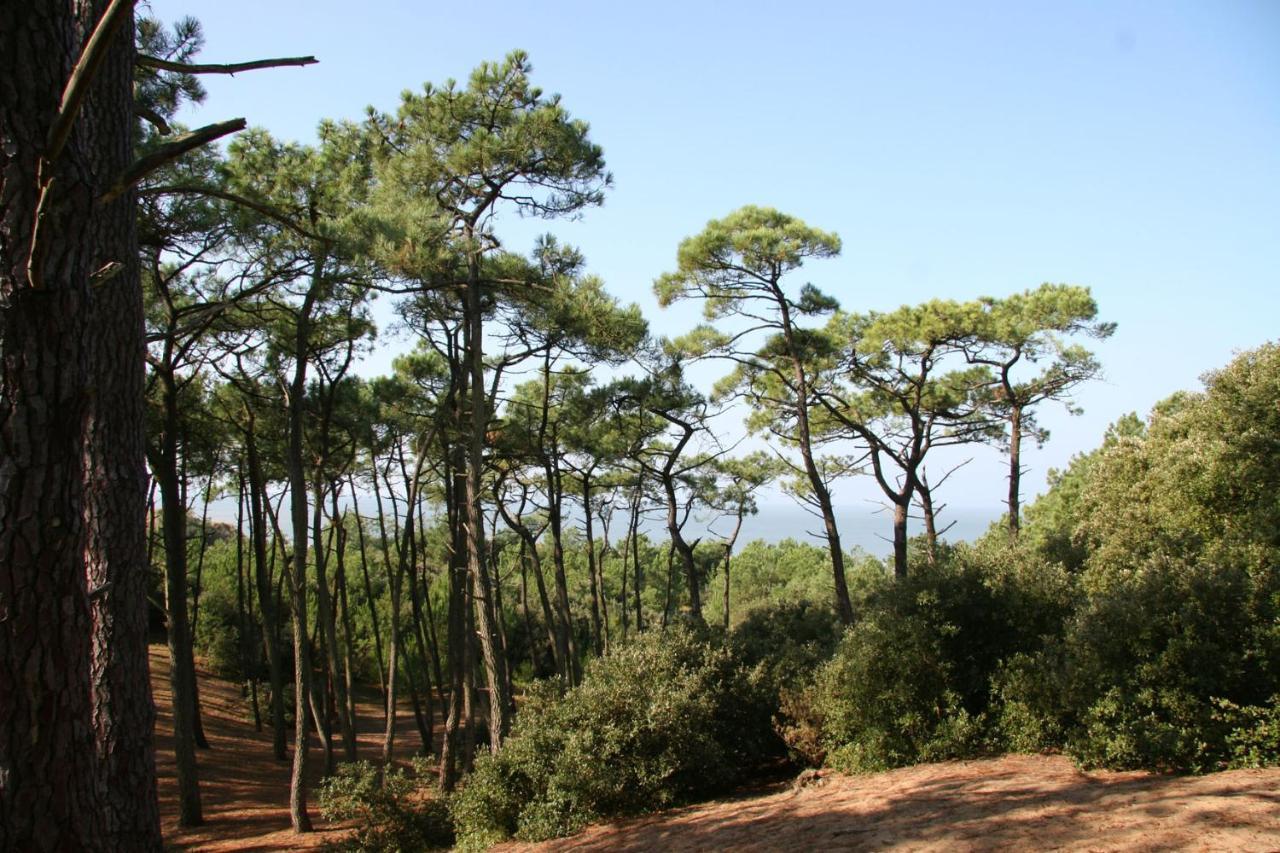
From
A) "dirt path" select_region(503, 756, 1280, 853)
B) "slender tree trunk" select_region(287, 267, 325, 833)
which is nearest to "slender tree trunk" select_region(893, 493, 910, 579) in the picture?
"dirt path" select_region(503, 756, 1280, 853)

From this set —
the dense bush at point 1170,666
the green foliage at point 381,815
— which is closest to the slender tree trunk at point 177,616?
the green foliage at point 381,815

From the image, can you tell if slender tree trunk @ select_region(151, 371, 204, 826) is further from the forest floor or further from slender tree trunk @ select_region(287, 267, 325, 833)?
the forest floor

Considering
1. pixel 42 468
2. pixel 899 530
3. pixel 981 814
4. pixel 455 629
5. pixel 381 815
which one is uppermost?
pixel 42 468

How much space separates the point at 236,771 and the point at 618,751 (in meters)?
10.2

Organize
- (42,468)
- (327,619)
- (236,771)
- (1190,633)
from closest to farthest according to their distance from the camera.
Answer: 1. (42,468)
2. (1190,633)
3. (327,619)
4. (236,771)

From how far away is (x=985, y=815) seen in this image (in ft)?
17.0

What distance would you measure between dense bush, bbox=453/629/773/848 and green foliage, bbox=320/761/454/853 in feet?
2.16

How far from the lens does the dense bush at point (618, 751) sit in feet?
24.5

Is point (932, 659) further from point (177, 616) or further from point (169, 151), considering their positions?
point (177, 616)

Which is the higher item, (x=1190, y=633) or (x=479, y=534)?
(x=479, y=534)

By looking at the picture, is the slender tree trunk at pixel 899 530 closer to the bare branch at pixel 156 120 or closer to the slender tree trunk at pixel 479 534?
the slender tree trunk at pixel 479 534

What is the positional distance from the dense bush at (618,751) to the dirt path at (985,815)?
1.08ft

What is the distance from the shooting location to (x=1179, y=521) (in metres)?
9.36

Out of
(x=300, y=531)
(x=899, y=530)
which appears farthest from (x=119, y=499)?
(x=899, y=530)
